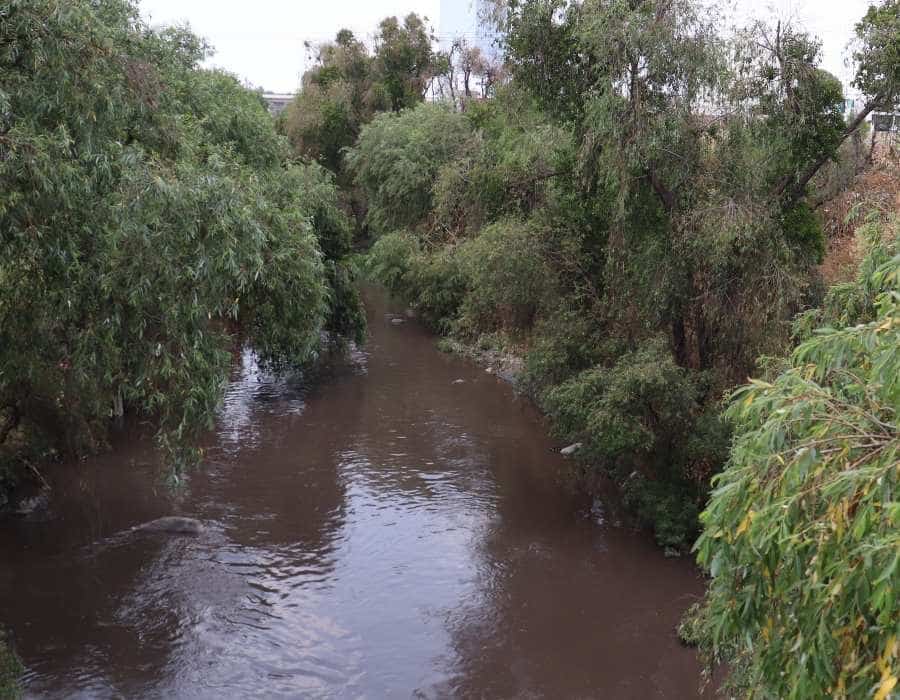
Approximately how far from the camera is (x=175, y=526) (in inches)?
634

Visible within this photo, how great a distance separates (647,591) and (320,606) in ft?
17.8

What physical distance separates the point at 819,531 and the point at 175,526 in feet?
45.3

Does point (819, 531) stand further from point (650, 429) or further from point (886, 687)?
point (650, 429)

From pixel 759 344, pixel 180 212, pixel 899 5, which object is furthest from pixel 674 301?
pixel 180 212

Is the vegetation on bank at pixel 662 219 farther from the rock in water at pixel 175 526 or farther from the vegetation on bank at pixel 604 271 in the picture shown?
the rock in water at pixel 175 526

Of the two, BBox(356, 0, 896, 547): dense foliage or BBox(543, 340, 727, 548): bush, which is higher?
BBox(356, 0, 896, 547): dense foliage

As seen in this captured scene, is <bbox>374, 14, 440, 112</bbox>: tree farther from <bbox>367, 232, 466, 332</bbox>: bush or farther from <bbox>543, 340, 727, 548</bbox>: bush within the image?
<bbox>543, 340, 727, 548</bbox>: bush

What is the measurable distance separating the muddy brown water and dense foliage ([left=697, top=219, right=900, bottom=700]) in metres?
7.69

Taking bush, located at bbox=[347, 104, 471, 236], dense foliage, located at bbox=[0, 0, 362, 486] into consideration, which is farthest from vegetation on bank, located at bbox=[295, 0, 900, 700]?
bush, located at bbox=[347, 104, 471, 236]

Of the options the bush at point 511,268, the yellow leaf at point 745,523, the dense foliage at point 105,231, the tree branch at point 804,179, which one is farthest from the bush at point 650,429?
the yellow leaf at point 745,523

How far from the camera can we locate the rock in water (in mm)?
16078

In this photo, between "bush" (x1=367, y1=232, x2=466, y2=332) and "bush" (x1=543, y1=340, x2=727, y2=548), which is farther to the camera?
"bush" (x1=367, y1=232, x2=466, y2=332)

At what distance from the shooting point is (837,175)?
57.9 feet

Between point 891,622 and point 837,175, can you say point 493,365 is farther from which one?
point 891,622
